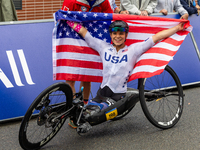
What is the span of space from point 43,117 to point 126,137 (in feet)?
3.80

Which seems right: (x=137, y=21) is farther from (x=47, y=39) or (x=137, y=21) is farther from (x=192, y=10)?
(x=192, y=10)

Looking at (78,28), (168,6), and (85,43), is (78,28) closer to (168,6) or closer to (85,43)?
(85,43)

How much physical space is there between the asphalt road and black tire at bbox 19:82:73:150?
0.60 feet

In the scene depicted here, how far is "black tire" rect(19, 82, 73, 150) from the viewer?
3059 millimetres

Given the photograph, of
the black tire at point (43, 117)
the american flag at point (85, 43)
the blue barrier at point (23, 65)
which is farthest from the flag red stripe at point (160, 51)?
the blue barrier at point (23, 65)

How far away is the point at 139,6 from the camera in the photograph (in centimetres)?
615

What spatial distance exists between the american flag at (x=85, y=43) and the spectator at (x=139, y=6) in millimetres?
1875

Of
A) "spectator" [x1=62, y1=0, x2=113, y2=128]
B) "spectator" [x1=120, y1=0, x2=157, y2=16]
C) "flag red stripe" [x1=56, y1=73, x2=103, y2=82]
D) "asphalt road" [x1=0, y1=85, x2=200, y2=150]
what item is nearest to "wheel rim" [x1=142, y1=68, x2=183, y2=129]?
"asphalt road" [x1=0, y1=85, x2=200, y2=150]

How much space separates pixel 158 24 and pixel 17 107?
8.36 ft

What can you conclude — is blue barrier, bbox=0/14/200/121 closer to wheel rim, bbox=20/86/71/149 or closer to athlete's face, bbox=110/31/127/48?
wheel rim, bbox=20/86/71/149

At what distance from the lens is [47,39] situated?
200 inches

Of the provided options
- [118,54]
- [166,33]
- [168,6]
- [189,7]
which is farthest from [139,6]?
[118,54]

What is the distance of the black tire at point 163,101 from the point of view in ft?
12.1

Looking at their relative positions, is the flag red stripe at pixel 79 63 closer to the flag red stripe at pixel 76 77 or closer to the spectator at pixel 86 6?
the flag red stripe at pixel 76 77
